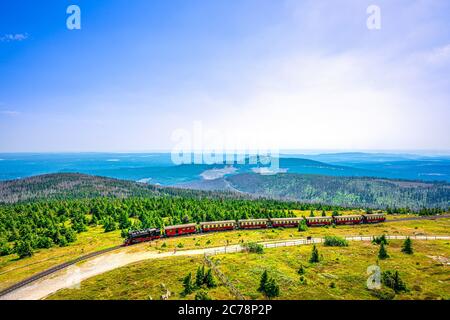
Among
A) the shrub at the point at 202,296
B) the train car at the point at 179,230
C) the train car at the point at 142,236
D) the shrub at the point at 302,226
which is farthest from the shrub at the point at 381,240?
the train car at the point at 142,236

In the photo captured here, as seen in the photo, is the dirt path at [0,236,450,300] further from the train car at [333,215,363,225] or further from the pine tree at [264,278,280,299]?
the train car at [333,215,363,225]

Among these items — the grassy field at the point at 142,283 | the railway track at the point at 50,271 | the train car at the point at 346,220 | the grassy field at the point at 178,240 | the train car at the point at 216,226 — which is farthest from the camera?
the train car at the point at 346,220

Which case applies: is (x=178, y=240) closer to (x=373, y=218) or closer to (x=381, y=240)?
(x=381, y=240)

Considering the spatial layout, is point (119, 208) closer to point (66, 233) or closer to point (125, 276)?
point (66, 233)

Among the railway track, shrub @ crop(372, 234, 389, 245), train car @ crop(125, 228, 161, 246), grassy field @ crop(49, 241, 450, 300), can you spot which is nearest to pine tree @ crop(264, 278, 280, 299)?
grassy field @ crop(49, 241, 450, 300)

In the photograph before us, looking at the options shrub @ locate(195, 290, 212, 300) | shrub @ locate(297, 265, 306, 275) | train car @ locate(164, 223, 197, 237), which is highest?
shrub @ locate(195, 290, 212, 300)

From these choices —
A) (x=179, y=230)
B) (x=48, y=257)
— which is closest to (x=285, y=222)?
(x=179, y=230)

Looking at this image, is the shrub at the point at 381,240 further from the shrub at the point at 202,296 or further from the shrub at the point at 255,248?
the shrub at the point at 202,296
